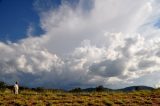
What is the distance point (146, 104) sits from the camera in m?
38.5

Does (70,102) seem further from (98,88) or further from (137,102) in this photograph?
(98,88)

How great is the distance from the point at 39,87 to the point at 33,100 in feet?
54.8

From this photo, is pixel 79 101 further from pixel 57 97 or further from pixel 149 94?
pixel 149 94

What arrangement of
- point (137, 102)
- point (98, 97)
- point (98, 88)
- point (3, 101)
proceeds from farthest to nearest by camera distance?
point (98, 88) < point (98, 97) < point (137, 102) < point (3, 101)

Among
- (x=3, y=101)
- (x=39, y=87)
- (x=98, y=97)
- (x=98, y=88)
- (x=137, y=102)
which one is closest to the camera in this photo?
(x=3, y=101)

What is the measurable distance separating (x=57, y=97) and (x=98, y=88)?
63.2 feet

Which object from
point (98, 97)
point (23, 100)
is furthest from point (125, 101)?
point (23, 100)

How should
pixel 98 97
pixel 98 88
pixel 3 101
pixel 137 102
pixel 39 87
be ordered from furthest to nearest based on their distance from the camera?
pixel 98 88 < pixel 39 87 < pixel 98 97 < pixel 137 102 < pixel 3 101

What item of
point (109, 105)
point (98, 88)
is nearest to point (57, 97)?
point (109, 105)

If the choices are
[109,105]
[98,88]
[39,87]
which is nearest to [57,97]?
[109,105]

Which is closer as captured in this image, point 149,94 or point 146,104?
point 146,104

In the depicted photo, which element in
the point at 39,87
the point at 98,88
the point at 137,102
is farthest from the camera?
the point at 98,88

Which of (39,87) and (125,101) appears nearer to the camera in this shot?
(125,101)

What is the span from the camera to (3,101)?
36.9 m
